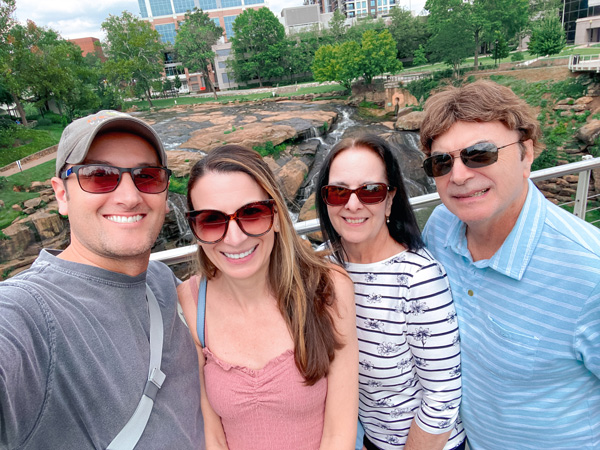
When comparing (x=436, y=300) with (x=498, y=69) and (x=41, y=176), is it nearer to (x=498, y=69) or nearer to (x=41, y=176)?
(x=41, y=176)

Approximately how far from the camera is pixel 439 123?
4.68 feet

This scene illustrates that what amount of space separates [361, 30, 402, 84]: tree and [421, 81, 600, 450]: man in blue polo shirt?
95.9 ft

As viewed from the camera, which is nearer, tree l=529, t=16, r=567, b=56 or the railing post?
the railing post

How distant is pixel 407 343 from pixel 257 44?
38.0 m

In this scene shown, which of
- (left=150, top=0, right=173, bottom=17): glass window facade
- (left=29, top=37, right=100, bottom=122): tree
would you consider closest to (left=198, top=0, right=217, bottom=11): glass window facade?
(left=150, top=0, right=173, bottom=17): glass window facade

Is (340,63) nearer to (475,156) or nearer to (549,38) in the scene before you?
(549,38)

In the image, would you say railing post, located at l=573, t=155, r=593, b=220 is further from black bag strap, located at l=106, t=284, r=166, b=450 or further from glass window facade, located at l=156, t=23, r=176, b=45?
glass window facade, located at l=156, t=23, r=176, b=45

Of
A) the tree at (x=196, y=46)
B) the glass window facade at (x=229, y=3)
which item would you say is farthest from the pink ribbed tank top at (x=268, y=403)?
the glass window facade at (x=229, y=3)

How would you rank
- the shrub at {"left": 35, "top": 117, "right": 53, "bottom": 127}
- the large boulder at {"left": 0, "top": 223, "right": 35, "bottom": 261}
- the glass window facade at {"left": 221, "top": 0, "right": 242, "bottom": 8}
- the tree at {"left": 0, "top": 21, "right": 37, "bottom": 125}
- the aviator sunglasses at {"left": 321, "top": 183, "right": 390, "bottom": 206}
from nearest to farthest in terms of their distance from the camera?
the aviator sunglasses at {"left": 321, "top": 183, "right": 390, "bottom": 206}, the large boulder at {"left": 0, "top": 223, "right": 35, "bottom": 261}, the tree at {"left": 0, "top": 21, "right": 37, "bottom": 125}, the shrub at {"left": 35, "top": 117, "right": 53, "bottom": 127}, the glass window facade at {"left": 221, "top": 0, "right": 242, "bottom": 8}

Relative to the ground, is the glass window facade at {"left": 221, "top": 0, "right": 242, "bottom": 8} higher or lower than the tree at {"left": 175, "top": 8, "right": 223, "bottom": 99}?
higher

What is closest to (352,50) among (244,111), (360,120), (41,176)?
(360,120)

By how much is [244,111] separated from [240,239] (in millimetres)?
26501

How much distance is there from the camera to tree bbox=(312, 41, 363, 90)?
2772cm

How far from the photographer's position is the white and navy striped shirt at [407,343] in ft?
4.64
